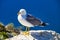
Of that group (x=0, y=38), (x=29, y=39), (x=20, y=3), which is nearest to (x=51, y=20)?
(x=20, y=3)

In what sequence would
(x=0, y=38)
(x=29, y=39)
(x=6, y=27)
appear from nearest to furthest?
(x=29, y=39) < (x=0, y=38) < (x=6, y=27)

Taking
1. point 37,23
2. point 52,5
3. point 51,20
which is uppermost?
point 52,5

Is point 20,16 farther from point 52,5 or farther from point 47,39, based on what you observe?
point 52,5

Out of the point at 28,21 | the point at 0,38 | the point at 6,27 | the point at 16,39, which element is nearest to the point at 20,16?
the point at 28,21

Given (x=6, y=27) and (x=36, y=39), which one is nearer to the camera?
(x=36, y=39)

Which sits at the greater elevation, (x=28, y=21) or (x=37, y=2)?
(x=37, y=2)

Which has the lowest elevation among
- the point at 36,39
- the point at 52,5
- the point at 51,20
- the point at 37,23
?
the point at 36,39

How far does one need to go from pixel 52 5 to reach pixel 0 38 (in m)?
1.33

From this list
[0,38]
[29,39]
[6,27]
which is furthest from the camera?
[6,27]

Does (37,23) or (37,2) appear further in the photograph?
(37,2)

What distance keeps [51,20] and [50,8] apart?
208 mm

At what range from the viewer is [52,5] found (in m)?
3.60

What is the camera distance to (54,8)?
11.9ft

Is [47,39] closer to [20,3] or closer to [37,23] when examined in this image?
[37,23]
